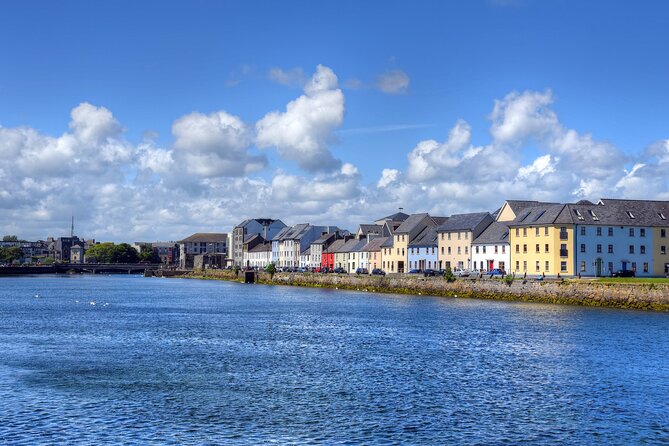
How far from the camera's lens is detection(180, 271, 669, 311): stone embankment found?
73.1m

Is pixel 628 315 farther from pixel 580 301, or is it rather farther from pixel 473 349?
pixel 473 349

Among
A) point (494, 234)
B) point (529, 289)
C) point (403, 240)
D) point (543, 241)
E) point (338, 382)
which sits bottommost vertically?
point (338, 382)

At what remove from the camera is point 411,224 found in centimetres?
14888

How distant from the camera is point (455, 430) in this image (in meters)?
25.1

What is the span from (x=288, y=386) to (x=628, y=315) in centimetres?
4317

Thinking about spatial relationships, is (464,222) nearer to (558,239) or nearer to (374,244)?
(558,239)

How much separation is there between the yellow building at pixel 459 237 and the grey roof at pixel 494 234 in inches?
57.9

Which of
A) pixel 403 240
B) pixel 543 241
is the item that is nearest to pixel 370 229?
pixel 403 240

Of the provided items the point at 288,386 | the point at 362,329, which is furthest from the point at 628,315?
the point at 288,386

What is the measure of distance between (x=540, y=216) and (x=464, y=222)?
22.1 metres

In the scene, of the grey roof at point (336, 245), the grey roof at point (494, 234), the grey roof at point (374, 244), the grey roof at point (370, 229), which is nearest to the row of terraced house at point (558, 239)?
the grey roof at point (494, 234)

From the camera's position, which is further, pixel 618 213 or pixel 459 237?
pixel 459 237

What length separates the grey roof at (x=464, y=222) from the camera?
130125 mm

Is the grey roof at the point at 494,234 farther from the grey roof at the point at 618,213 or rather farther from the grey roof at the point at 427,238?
the grey roof at the point at 618,213
